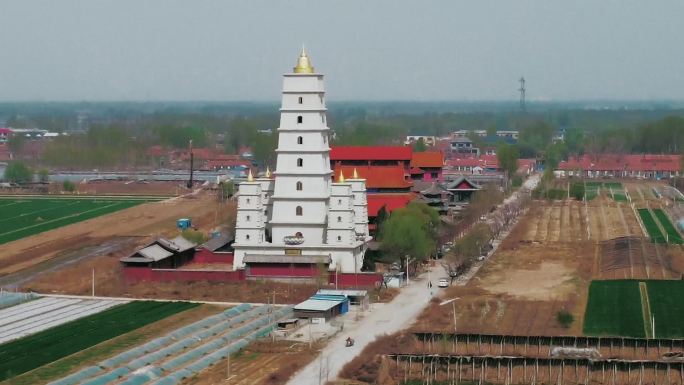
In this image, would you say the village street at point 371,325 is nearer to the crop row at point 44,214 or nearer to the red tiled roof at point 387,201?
the red tiled roof at point 387,201

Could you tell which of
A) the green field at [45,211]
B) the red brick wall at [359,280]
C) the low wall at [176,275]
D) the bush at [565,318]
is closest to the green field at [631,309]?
the bush at [565,318]

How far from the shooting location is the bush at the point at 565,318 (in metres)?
38.5

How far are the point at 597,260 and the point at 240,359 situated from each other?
76.9 feet

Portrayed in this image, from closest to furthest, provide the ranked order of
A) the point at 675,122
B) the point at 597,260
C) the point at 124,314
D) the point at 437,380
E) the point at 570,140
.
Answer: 1. the point at 437,380
2. the point at 124,314
3. the point at 597,260
4. the point at 675,122
5. the point at 570,140

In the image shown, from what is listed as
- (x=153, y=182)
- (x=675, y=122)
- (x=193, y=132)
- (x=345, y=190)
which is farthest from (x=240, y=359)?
(x=193, y=132)

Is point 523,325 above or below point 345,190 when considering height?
below

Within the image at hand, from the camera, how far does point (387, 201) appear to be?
60406 millimetres

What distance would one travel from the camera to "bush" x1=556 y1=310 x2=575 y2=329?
38.5 m

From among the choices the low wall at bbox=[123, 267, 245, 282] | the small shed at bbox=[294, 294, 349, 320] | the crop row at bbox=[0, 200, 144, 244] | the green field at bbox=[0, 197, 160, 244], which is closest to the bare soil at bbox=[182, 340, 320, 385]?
the small shed at bbox=[294, 294, 349, 320]

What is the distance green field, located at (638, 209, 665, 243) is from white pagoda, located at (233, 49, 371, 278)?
17.7m

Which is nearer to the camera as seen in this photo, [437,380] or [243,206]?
[437,380]

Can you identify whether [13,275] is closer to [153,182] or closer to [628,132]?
[153,182]

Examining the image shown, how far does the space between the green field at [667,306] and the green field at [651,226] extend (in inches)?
515

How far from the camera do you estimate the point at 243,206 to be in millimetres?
49062
